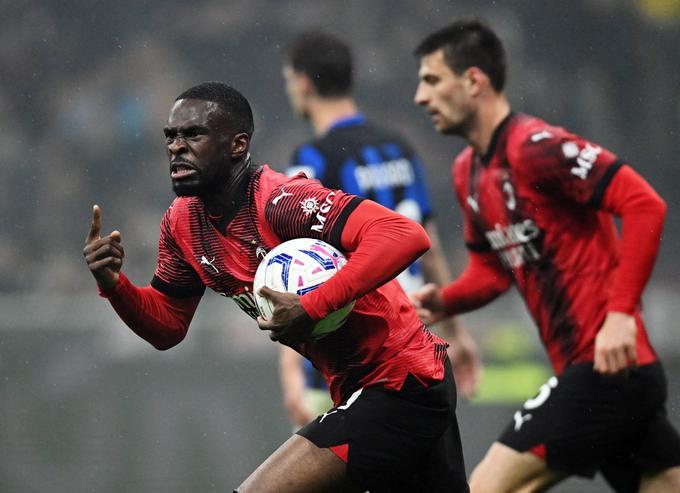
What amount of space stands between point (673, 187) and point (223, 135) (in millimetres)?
7931

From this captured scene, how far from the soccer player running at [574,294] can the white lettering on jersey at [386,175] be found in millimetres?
1099

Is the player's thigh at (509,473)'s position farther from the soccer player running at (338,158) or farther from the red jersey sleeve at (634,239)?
the soccer player running at (338,158)

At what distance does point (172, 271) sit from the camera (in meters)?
3.99

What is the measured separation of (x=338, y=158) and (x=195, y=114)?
2.50 metres

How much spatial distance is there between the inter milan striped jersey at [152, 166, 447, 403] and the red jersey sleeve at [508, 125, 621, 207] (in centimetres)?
105

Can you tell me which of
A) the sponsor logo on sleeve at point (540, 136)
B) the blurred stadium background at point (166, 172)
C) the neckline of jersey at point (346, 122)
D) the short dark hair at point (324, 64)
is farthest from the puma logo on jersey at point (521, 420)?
the blurred stadium background at point (166, 172)

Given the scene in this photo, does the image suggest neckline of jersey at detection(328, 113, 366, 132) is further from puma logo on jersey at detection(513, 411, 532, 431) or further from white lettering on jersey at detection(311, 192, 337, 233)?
white lettering on jersey at detection(311, 192, 337, 233)

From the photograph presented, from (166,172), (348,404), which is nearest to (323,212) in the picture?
(348,404)

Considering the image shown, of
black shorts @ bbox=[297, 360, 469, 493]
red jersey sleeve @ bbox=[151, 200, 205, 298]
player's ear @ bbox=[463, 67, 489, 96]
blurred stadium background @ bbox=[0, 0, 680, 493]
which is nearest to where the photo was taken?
black shorts @ bbox=[297, 360, 469, 493]

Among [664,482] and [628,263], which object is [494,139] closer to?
[628,263]

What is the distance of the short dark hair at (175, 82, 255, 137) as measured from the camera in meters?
3.67

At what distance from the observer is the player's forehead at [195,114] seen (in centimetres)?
362

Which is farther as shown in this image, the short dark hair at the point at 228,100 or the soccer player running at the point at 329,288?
the short dark hair at the point at 228,100

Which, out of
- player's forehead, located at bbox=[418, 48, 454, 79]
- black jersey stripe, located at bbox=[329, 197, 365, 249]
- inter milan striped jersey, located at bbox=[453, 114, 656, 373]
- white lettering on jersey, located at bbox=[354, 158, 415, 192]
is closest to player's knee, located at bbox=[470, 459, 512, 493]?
inter milan striped jersey, located at bbox=[453, 114, 656, 373]
